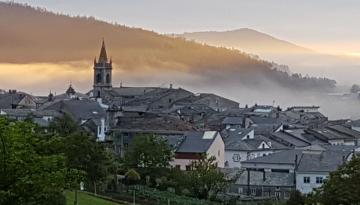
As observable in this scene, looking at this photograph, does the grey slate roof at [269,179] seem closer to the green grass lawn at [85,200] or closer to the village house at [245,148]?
the village house at [245,148]

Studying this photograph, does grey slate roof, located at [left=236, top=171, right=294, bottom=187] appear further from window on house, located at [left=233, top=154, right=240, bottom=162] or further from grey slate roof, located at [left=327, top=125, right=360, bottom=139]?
grey slate roof, located at [left=327, top=125, right=360, bottom=139]

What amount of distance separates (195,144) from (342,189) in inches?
1329

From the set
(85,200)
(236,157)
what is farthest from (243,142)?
(85,200)

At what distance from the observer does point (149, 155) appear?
51281 millimetres

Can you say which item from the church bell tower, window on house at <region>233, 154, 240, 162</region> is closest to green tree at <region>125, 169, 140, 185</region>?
window on house at <region>233, 154, 240, 162</region>

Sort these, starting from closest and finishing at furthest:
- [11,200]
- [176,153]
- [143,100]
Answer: [11,200] → [176,153] → [143,100]

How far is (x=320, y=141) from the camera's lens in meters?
74.8

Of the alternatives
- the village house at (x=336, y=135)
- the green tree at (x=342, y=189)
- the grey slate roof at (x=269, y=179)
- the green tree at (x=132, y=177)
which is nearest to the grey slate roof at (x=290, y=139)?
the village house at (x=336, y=135)

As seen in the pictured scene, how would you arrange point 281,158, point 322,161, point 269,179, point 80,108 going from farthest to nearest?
point 80,108 → point 281,158 → point 322,161 → point 269,179

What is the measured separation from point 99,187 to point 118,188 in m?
1.95

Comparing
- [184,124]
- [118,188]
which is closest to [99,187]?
[118,188]

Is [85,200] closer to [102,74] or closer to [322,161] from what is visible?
[322,161]

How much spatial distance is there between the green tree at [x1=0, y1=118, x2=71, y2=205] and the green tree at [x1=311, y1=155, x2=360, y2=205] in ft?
30.0

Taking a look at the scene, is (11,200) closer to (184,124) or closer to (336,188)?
(336,188)
